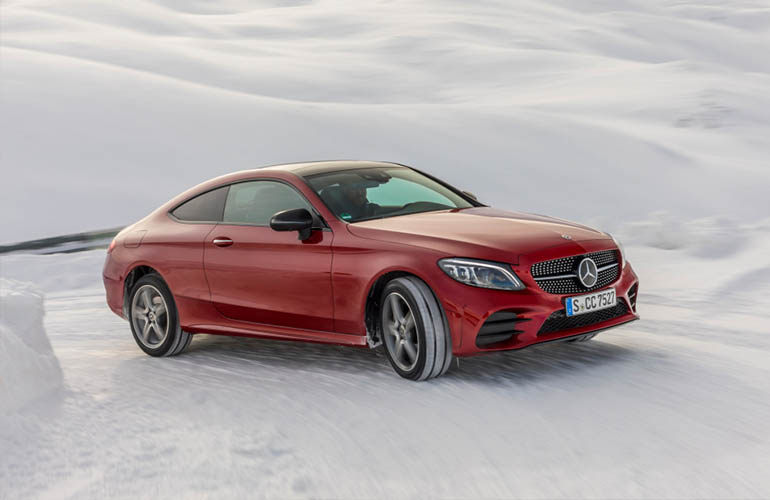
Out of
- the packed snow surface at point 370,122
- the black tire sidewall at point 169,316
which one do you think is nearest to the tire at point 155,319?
the black tire sidewall at point 169,316

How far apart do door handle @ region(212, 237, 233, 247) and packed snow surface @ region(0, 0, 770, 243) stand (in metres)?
9.37

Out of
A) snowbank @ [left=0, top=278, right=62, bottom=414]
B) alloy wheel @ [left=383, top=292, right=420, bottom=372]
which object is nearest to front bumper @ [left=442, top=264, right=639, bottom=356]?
alloy wheel @ [left=383, top=292, right=420, bottom=372]

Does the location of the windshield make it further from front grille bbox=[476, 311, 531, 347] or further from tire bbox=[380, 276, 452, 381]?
front grille bbox=[476, 311, 531, 347]

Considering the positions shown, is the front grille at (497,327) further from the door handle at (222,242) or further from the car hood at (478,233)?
the door handle at (222,242)

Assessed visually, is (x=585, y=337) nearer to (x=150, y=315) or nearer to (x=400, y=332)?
(x=400, y=332)

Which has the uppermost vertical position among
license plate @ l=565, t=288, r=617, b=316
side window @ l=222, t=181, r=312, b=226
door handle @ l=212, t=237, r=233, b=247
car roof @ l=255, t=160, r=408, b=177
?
car roof @ l=255, t=160, r=408, b=177

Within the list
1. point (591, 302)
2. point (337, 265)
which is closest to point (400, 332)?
point (337, 265)

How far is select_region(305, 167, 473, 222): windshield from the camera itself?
6727mm

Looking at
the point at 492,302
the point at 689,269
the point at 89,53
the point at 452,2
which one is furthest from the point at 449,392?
the point at 452,2

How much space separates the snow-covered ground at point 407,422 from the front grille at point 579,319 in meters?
0.29

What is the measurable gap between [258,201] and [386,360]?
1404 millimetres

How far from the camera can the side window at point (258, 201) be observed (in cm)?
699

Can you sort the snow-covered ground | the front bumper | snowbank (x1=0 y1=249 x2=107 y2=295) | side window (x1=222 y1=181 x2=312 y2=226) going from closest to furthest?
the snow-covered ground < the front bumper < side window (x1=222 y1=181 x2=312 y2=226) < snowbank (x1=0 y1=249 x2=107 y2=295)

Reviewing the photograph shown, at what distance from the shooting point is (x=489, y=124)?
22266mm
